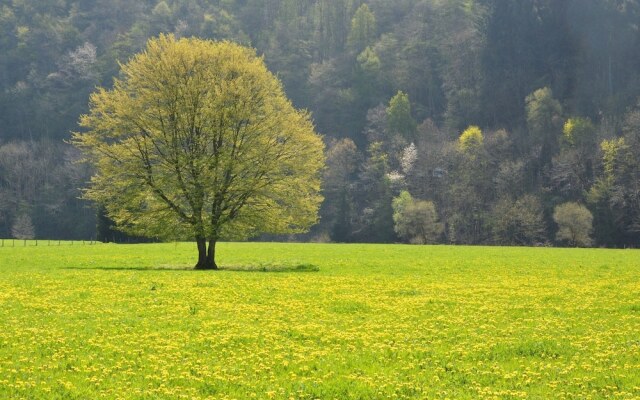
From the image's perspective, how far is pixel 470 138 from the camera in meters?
150

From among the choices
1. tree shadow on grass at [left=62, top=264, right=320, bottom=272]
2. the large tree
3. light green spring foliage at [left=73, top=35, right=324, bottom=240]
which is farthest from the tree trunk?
light green spring foliage at [left=73, top=35, right=324, bottom=240]

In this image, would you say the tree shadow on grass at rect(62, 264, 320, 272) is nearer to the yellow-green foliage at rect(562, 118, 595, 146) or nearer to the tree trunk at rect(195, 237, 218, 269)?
the tree trunk at rect(195, 237, 218, 269)

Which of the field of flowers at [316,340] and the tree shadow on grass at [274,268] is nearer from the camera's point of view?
the field of flowers at [316,340]

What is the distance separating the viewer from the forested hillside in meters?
128

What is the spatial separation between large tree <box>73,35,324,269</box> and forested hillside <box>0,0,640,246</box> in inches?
3209

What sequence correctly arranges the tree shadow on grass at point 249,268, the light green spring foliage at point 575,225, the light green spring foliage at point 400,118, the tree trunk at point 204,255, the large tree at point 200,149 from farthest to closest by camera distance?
1. the light green spring foliage at point 400,118
2. the light green spring foliage at point 575,225
3. the tree trunk at point 204,255
4. the tree shadow on grass at point 249,268
5. the large tree at point 200,149

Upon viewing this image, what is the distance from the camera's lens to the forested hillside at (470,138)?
128m

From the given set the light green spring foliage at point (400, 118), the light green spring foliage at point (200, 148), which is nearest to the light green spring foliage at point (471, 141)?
the light green spring foliage at point (400, 118)

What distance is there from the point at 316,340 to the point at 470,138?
5415 inches

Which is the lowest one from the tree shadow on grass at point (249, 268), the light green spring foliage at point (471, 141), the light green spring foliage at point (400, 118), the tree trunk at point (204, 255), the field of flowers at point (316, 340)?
the field of flowers at point (316, 340)

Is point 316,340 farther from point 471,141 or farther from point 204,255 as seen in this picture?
point 471,141

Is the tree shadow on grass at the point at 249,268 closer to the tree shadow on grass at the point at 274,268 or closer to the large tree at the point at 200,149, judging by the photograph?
the tree shadow on grass at the point at 274,268

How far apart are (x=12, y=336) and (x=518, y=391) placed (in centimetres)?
1312

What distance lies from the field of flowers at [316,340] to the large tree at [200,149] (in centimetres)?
1058
